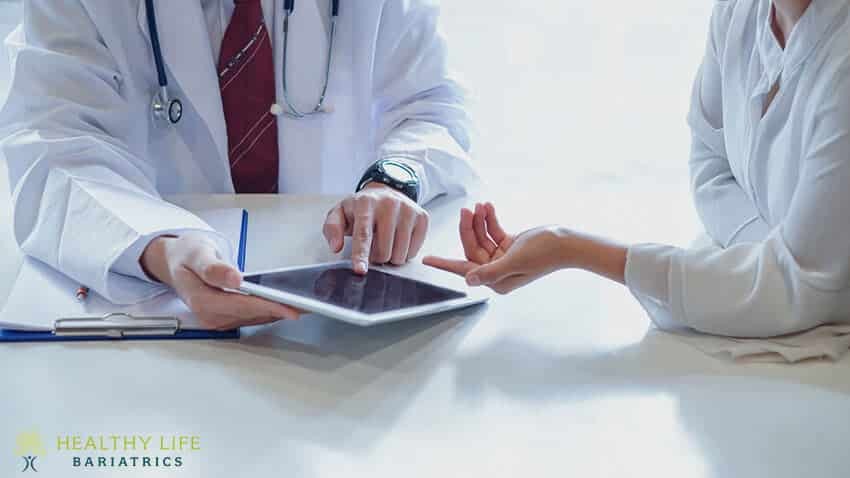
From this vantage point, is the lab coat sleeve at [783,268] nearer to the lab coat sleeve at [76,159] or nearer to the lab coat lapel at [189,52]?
the lab coat sleeve at [76,159]

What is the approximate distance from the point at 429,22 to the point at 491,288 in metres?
0.55

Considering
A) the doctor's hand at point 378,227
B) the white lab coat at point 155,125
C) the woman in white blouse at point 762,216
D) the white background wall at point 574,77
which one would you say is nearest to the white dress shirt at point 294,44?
the white lab coat at point 155,125

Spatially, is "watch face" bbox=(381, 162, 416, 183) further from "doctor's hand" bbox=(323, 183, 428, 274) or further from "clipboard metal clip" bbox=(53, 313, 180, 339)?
"clipboard metal clip" bbox=(53, 313, 180, 339)

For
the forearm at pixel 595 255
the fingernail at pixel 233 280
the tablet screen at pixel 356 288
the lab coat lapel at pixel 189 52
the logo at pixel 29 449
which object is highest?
the lab coat lapel at pixel 189 52

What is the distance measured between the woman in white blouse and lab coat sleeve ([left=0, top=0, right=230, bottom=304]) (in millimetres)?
335

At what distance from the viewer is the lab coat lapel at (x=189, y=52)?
125 centimetres

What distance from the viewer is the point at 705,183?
1.09m

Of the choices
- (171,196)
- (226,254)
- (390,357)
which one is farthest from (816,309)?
(171,196)

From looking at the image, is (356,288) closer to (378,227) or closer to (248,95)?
(378,227)

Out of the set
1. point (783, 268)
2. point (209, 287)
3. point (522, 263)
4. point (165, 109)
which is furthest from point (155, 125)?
point (783, 268)

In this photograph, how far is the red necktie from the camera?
4.27ft

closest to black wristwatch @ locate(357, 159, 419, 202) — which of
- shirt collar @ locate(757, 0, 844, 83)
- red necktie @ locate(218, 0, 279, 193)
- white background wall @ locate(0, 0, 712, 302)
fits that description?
red necktie @ locate(218, 0, 279, 193)

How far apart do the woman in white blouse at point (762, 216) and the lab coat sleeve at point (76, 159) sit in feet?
1.10

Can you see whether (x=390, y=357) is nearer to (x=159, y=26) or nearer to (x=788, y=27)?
(x=788, y=27)
